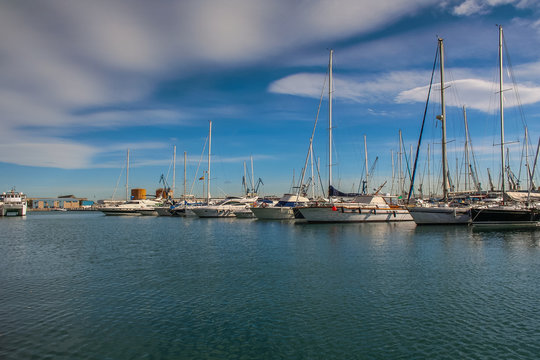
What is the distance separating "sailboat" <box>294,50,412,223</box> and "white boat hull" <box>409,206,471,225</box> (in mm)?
8164

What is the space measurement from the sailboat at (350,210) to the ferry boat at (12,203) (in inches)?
3682

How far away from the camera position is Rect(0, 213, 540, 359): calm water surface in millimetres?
10750

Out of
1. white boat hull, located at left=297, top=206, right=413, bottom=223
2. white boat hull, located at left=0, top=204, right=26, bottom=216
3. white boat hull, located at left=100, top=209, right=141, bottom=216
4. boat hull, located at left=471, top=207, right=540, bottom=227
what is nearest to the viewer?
boat hull, located at left=471, top=207, right=540, bottom=227

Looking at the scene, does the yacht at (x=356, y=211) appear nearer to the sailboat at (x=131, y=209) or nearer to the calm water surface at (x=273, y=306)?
the calm water surface at (x=273, y=306)

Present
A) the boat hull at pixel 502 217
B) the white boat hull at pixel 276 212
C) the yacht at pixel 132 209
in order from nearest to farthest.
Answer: the boat hull at pixel 502 217 < the white boat hull at pixel 276 212 < the yacht at pixel 132 209

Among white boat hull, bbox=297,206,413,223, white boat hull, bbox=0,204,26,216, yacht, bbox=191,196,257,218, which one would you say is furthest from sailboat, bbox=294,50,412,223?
white boat hull, bbox=0,204,26,216

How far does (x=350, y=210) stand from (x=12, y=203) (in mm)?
103480

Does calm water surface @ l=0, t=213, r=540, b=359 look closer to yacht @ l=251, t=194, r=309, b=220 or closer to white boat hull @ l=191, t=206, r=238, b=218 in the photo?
yacht @ l=251, t=194, r=309, b=220

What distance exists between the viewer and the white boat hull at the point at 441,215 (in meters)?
48.6

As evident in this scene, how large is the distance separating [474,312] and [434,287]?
12.3ft

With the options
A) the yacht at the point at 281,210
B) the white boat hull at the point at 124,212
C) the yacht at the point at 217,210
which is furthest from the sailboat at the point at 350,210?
the white boat hull at the point at 124,212

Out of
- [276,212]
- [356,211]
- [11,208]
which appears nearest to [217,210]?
[276,212]

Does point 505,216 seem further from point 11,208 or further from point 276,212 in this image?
point 11,208

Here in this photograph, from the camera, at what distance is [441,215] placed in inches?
1924
